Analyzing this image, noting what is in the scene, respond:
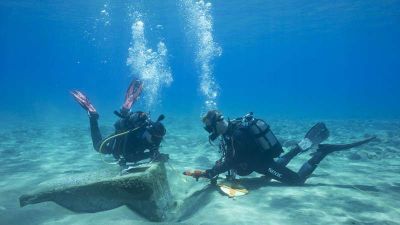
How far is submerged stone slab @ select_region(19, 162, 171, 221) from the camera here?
16.7 ft

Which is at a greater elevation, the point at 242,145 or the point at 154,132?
the point at 154,132

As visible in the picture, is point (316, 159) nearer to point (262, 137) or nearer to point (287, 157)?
point (287, 157)

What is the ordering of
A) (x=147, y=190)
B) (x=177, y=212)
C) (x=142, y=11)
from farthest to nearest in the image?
(x=142, y=11) → (x=177, y=212) → (x=147, y=190)

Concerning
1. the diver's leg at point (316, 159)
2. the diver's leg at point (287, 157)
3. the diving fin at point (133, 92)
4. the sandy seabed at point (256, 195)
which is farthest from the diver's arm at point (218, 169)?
the diving fin at point (133, 92)

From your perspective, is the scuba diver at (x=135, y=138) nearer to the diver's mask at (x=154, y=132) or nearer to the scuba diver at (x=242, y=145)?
the diver's mask at (x=154, y=132)

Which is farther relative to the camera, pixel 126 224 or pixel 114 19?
pixel 114 19

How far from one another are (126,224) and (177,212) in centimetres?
177

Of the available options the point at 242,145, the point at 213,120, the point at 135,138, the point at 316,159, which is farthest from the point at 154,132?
the point at 316,159

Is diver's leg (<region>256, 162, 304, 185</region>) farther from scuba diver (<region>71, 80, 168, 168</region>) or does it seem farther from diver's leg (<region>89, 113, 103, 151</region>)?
diver's leg (<region>89, 113, 103, 151</region>)

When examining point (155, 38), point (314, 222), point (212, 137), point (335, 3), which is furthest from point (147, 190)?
point (155, 38)

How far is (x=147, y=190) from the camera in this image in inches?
200

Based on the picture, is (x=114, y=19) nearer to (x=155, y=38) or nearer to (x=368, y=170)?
(x=155, y=38)

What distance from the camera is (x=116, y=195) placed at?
17.2 ft

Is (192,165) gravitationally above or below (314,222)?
above
